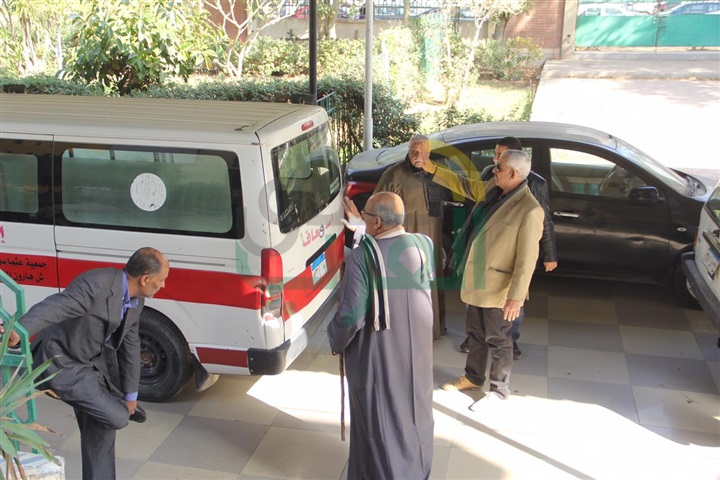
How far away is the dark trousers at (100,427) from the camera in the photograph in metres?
3.67

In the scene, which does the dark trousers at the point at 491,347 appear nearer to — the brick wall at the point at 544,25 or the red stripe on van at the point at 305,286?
the red stripe on van at the point at 305,286

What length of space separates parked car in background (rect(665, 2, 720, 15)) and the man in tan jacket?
20959mm

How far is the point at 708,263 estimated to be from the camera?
5.52 metres

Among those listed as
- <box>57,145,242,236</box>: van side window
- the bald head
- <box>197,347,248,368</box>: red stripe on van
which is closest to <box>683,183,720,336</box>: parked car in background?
the bald head

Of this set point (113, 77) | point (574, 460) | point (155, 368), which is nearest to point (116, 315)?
point (155, 368)

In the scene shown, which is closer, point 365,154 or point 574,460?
point 574,460

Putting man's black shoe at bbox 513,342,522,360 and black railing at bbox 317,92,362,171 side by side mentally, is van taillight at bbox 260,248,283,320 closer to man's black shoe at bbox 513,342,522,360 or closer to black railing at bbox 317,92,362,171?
man's black shoe at bbox 513,342,522,360

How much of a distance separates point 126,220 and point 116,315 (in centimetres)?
128

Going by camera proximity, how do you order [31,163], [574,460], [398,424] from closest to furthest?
[398,424] < [574,460] < [31,163]

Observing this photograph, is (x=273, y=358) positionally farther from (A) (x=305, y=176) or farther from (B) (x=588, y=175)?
(B) (x=588, y=175)

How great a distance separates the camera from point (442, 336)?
6254 millimetres

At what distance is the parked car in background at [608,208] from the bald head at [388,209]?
117 inches

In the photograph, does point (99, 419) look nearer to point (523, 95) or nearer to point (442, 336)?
point (442, 336)

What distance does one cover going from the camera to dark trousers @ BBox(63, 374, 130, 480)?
3.67 meters
